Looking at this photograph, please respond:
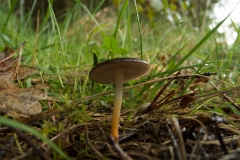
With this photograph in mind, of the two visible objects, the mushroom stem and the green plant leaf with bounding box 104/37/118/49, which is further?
the green plant leaf with bounding box 104/37/118/49

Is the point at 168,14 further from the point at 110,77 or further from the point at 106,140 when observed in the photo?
the point at 106,140

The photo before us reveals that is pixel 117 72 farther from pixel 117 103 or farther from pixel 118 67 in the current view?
pixel 117 103


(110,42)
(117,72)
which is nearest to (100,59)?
(110,42)

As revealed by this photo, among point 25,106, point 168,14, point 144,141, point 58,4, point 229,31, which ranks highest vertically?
point 58,4

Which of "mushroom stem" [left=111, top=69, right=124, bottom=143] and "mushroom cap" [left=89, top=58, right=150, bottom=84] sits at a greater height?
"mushroom cap" [left=89, top=58, right=150, bottom=84]

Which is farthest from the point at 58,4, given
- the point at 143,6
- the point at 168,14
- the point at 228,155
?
the point at 228,155

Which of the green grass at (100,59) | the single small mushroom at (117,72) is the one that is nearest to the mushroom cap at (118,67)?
the single small mushroom at (117,72)

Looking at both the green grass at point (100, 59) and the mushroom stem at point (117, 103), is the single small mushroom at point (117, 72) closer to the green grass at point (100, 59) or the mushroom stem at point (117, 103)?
the mushroom stem at point (117, 103)

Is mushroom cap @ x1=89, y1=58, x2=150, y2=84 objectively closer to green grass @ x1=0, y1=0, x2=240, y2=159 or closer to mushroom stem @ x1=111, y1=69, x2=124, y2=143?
mushroom stem @ x1=111, y1=69, x2=124, y2=143

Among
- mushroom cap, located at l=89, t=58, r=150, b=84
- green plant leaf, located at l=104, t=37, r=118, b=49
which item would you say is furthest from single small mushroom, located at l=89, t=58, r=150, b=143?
green plant leaf, located at l=104, t=37, r=118, b=49
